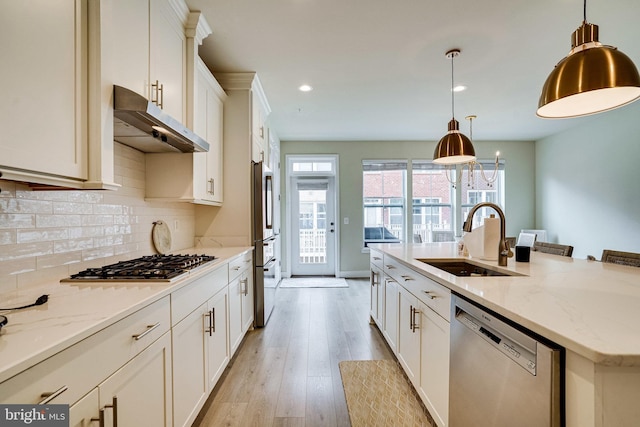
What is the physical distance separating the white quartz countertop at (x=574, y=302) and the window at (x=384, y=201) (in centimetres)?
400

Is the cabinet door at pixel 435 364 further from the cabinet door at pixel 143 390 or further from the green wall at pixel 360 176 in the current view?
the green wall at pixel 360 176

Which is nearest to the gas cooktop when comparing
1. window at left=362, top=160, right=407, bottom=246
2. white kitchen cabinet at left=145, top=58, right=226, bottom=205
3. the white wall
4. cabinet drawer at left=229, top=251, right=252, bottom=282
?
cabinet drawer at left=229, top=251, right=252, bottom=282

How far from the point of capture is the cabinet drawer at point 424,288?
1.36 meters

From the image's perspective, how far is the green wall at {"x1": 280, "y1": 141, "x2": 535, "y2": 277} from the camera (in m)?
5.53

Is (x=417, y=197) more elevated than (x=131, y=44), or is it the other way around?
(x=131, y=44)

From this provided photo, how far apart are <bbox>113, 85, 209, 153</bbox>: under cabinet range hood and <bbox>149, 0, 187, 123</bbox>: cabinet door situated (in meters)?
0.18

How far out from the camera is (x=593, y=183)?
4387 millimetres

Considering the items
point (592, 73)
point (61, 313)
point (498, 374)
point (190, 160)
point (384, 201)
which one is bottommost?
point (498, 374)

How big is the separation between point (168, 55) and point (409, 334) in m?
2.41

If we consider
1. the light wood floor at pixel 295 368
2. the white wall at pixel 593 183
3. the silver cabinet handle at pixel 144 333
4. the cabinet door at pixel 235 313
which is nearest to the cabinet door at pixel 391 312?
the light wood floor at pixel 295 368

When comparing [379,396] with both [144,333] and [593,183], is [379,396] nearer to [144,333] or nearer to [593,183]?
[144,333]

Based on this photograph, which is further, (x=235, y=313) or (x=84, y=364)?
(x=235, y=313)

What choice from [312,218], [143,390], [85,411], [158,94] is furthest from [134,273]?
[312,218]

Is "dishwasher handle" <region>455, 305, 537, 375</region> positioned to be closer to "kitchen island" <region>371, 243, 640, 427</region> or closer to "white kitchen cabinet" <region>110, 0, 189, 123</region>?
"kitchen island" <region>371, 243, 640, 427</region>
